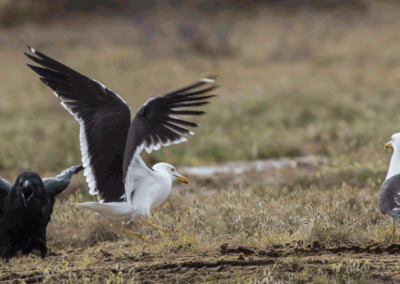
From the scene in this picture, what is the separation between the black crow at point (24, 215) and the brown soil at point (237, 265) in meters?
0.29

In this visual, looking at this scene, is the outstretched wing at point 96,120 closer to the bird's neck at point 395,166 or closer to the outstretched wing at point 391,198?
the outstretched wing at point 391,198

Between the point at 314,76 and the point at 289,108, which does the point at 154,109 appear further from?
the point at 314,76

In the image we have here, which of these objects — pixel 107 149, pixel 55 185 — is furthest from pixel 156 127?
pixel 55 185

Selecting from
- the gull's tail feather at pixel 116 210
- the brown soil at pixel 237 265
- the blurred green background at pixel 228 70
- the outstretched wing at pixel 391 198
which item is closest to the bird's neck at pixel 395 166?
the outstretched wing at pixel 391 198

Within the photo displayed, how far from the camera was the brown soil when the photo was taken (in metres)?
3.19

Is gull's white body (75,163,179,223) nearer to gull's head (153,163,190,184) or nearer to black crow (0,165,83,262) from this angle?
gull's head (153,163,190,184)

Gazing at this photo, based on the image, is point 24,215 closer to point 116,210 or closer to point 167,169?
point 116,210

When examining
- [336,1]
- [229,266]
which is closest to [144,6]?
[336,1]

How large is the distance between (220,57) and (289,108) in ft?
22.0

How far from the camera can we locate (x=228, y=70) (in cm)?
1747

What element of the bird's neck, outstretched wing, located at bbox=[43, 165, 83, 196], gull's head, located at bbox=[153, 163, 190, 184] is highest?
the bird's neck

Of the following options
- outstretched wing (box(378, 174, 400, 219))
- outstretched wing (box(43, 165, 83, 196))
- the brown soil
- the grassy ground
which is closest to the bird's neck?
Answer: outstretched wing (box(378, 174, 400, 219))

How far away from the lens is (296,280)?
3.08 metres

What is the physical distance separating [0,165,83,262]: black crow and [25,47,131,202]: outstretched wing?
1.55 feet
